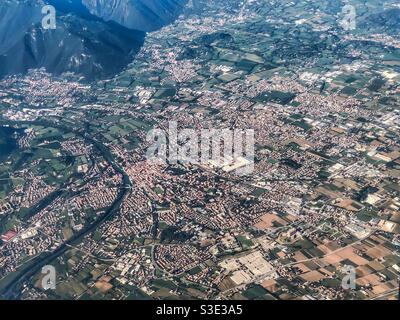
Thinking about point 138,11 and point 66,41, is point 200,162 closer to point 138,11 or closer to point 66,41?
point 66,41

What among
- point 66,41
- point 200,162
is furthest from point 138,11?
point 200,162

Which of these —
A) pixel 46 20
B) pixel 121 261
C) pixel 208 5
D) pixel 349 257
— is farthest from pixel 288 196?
pixel 208 5

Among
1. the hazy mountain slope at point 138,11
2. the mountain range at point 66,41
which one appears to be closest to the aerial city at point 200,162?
the mountain range at point 66,41

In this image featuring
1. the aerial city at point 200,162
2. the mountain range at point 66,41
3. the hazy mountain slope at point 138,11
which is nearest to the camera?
the aerial city at point 200,162

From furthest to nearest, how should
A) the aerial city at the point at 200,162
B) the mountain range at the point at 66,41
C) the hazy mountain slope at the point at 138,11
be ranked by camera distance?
the hazy mountain slope at the point at 138,11 → the mountain range at the point at 66,41 → the aerial city at the point at 200,162

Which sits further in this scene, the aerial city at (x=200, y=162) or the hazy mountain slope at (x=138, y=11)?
the hazy mountain slope at (x=138, y=11)

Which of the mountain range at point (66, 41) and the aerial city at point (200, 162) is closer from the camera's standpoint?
the aerial city at point (200, 162)

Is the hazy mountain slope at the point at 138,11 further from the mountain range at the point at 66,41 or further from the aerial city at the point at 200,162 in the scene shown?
the aerial city at the point at 200,162

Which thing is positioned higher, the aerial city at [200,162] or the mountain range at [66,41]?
the mountain range at [66,41]

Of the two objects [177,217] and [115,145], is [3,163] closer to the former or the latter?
[115,145]
